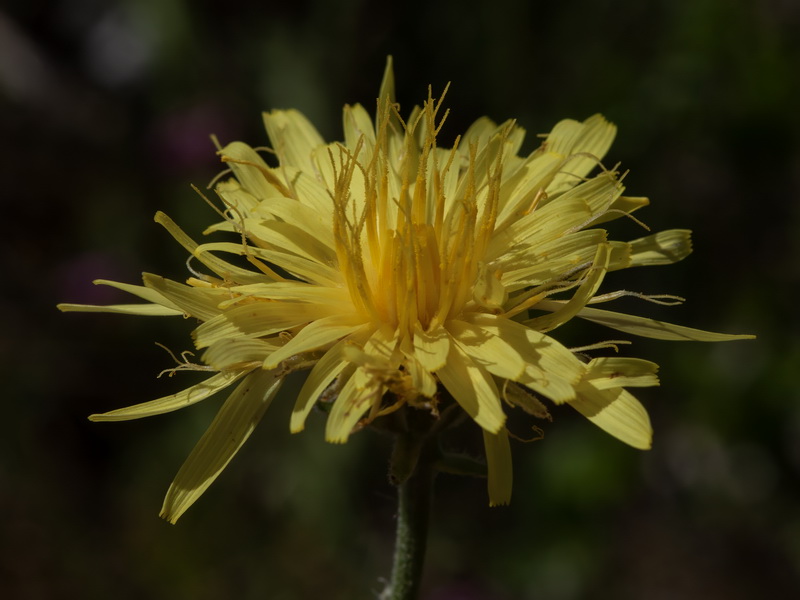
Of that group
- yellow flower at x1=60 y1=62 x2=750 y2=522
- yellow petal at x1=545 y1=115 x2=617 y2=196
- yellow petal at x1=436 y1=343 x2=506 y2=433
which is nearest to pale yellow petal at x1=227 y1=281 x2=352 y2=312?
yellow flower at x1=60 y1=62 x2=750 y2=522

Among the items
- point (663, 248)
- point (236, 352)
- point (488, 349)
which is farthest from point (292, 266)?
point (663, 248)

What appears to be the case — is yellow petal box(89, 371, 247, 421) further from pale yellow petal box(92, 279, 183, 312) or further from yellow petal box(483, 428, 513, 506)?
yellow petal box(483, 428, 513, 506)

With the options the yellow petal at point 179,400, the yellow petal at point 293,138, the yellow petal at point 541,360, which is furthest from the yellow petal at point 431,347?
the yellow petal at point 293,138

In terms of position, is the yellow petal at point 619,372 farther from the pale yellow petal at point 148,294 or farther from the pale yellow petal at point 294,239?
the pale yellow petal at point 148,294

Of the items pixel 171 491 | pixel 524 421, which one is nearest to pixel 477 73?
pixel 524 421

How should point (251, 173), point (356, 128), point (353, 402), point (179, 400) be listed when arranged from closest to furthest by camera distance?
point (353, 402) < point (179, 400) < point (251, 173) < point (356, 128)

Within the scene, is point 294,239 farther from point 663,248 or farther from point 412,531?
point 663,248
